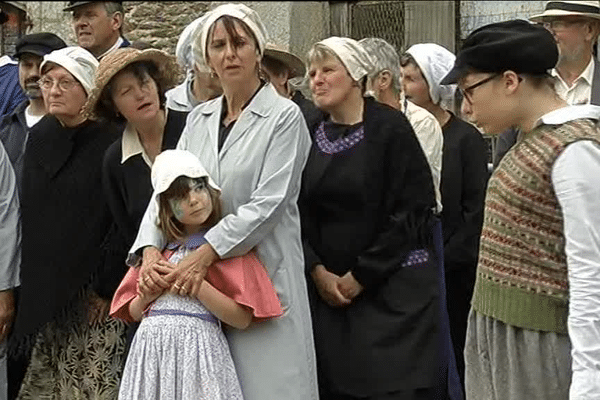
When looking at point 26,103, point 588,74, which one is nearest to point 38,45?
point 26,103

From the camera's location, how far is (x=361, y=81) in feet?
14.1

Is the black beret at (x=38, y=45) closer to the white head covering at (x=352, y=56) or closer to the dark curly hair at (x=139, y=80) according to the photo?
the dark curly hair at (x=139, y=80)

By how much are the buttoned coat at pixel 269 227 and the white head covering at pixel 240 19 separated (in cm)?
22

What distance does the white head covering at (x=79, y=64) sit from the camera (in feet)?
14.6

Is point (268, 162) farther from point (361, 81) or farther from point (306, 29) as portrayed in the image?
point (306, 29)

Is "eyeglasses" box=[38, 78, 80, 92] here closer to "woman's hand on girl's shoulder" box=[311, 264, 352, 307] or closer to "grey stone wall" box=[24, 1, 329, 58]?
"woman's hand on girl's shoulder" box=[311, 264, 352, 307]

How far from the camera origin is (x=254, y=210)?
12.0ft

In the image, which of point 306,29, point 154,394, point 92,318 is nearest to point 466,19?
point 306,29

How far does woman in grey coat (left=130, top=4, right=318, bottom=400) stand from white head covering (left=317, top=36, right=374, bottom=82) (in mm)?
444

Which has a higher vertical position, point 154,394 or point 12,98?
point 12,98

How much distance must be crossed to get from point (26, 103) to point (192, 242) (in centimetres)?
170

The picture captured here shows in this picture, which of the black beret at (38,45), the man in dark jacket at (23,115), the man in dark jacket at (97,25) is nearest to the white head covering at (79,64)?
the man in dark jacket at (23,115)

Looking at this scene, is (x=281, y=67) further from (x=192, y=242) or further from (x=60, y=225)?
(x=192, y=242)

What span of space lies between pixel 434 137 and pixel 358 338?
1070mm
